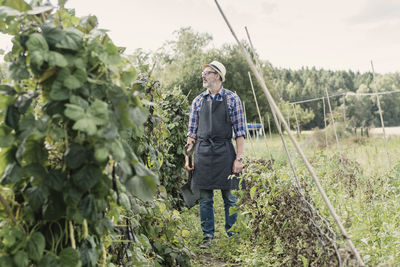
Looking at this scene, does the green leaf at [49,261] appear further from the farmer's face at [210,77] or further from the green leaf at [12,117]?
the farmer's face at [210,77]

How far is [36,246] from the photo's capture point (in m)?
1.13

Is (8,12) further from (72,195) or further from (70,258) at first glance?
(70,258)

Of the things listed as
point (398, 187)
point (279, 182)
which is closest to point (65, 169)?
point (279, 182)

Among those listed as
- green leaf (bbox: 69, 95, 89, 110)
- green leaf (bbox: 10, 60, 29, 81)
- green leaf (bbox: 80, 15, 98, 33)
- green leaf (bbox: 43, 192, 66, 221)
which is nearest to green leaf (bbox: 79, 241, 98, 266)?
green leaf (bbox: 43, 192, 66, 221)

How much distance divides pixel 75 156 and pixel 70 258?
0.36 metres

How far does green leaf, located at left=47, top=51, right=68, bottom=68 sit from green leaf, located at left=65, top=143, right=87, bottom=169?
254 millimetres

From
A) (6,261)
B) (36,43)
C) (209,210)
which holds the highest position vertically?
(36,43)

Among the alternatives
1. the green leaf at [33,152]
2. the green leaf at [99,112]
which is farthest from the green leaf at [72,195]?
the green leaf at [99,112]

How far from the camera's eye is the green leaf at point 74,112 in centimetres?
103

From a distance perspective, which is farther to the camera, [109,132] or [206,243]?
[206,243]

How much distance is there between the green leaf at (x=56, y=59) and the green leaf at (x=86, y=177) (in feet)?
1.07

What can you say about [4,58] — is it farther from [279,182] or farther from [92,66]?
[279,182]

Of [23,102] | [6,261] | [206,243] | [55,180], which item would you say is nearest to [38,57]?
[23,102]

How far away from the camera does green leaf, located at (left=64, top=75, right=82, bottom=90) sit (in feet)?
3.57
